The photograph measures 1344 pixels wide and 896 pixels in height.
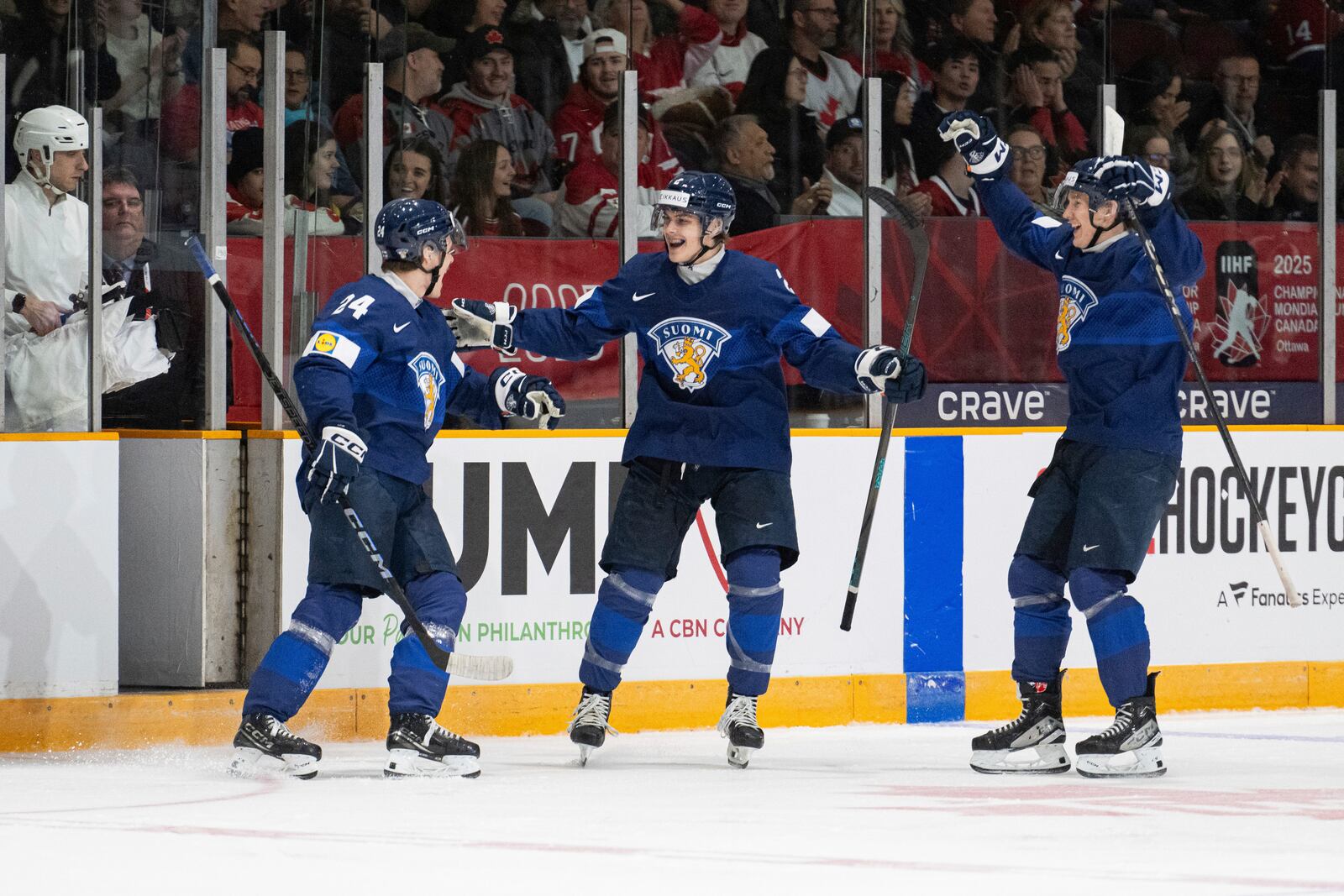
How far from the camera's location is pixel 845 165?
660 cm

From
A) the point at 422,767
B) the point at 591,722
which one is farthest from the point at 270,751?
the point at 591,722

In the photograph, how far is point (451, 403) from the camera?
5.20 meters

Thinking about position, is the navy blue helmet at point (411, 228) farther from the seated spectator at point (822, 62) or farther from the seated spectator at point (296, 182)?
the seated spectator at point (822, 62)

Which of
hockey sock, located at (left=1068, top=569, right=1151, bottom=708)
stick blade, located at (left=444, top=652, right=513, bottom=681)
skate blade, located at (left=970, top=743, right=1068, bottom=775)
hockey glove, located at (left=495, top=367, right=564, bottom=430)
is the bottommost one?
skate blade, located at (left=970, top=743, right=1068, bottom=775)

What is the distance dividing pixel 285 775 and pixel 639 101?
2.49 meters

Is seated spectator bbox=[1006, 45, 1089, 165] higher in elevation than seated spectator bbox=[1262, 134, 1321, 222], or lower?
higher

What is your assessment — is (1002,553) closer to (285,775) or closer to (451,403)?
(451,403)

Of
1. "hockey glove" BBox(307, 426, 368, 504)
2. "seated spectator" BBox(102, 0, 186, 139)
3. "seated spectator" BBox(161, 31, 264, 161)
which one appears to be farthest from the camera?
"seated spectator" BBox(161, 31, 264, 161)

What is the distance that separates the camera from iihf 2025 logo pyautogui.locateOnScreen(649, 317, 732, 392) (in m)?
5.19

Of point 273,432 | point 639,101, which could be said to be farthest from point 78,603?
point 639,101

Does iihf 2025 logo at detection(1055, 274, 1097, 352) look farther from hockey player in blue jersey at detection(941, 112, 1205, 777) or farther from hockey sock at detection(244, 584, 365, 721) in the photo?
hockey sock at detection(244, 584, 365, 721)

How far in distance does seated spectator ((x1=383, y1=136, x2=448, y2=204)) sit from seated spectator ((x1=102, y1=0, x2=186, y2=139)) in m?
0.63

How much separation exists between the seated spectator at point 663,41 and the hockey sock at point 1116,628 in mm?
Result: 2196

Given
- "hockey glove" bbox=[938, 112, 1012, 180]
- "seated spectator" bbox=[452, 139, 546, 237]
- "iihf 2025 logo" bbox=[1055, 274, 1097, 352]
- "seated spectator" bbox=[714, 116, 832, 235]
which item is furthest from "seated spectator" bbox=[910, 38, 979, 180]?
"iihf 2025 logo" bbox=[1055, 274, 1097, 352]
